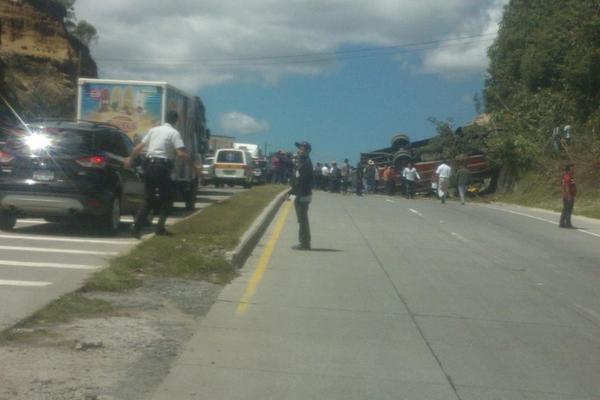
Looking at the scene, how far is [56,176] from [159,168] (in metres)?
1.91

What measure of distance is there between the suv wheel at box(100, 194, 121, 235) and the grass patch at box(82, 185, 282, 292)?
97 cm

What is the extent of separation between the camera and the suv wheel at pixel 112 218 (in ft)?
53.0

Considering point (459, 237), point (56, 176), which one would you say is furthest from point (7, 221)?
point (459, 237)

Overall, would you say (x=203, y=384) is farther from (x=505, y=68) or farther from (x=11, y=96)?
(x=505, y=68)

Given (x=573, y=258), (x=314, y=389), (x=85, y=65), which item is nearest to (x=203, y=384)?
(x=314, y=389)

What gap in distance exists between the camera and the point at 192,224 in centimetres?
1733

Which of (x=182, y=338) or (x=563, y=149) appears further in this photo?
(x=563, y=149)

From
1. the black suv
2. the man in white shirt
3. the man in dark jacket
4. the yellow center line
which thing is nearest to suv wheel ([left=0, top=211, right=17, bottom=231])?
the black suv

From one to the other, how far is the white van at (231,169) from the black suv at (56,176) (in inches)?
1217

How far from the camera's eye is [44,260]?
12.7 meters

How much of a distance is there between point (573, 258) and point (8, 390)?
12.7 meters

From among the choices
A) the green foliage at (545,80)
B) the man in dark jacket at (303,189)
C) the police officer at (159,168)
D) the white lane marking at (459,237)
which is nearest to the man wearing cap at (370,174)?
the green foliage at (545,80)

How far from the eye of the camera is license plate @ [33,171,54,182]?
51.3ft

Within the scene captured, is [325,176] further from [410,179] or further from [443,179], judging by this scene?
[443,179]
